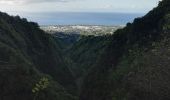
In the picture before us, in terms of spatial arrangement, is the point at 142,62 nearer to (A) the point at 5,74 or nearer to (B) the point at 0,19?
(A) the point at 5,74

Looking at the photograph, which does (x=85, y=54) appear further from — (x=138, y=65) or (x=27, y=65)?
(x=138, y=65)

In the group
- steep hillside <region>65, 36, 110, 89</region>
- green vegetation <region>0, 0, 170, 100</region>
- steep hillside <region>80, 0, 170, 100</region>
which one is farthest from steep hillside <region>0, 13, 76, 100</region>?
steep hillside <region>80, 0, 170, 100</region>

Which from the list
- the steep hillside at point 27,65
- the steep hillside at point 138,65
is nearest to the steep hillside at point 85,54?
the steep hillside at point 27,65

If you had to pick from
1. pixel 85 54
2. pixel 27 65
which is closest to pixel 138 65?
pixel 27 65

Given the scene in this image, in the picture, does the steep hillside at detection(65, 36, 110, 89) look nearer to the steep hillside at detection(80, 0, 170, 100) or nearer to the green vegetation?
the green vegetation

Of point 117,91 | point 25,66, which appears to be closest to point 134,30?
point 25,66

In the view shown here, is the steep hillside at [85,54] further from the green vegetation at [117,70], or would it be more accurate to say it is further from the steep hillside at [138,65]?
the steep hillside at [138,65]
